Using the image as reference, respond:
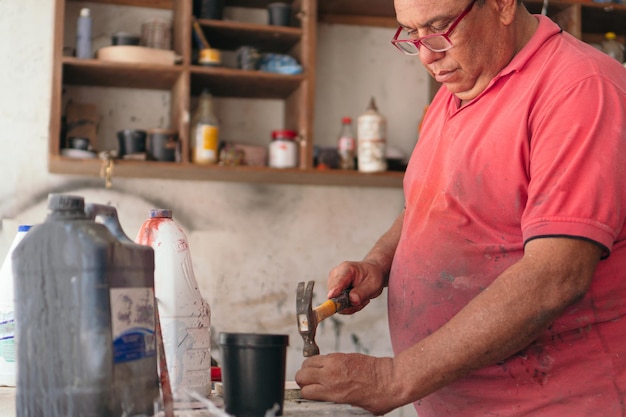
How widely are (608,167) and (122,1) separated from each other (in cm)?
231

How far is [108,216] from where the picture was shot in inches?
47.1

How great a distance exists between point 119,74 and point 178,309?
1.74 meters

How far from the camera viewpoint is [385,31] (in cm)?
341

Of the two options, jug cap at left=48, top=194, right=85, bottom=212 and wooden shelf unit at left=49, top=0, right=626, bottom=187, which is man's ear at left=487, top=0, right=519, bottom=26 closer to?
jug cap at left=48, top=194, right=85, bottom=212

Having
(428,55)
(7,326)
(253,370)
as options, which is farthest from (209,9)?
(253,370)

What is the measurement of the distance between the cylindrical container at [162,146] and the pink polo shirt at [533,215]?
54.9 inches

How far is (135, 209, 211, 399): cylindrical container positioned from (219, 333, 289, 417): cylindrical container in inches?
7.5

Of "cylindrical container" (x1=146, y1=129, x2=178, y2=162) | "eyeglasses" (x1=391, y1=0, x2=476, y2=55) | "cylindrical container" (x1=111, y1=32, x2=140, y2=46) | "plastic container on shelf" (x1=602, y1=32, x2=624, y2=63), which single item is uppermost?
"plastic container on shelf" (x1=602, y1=32, x2=624, y2=63)

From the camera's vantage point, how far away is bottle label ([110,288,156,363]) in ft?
3.44

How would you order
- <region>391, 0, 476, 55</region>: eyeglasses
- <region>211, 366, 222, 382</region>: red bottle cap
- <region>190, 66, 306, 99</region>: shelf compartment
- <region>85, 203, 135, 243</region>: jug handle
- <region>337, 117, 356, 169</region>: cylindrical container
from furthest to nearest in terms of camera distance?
<region>337, 117, 356, 169</region>: cylindrical container
<region>190, 66, 306, 99</region>: shelf compartment
<region>211, 366, 222, 382</region>: red bottle cap
<region>391, 0, 476, 55</region>: eyeglasses
<region>85, 203, 135, 243</region>: jug handle

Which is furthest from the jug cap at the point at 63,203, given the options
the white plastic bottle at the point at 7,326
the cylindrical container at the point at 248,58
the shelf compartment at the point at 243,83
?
the cylindrical container at the point at 248,58

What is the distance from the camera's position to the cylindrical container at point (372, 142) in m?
3.09

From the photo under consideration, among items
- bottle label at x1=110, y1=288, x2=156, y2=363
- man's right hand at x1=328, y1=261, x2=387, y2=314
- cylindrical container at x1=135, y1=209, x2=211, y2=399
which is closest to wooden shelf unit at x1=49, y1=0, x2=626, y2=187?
man's right hand at x1=328, y1=261, x2=387, y2=314

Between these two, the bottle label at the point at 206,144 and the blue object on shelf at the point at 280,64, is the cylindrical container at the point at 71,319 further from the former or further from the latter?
the blue object on shelf at the point at 280,64
